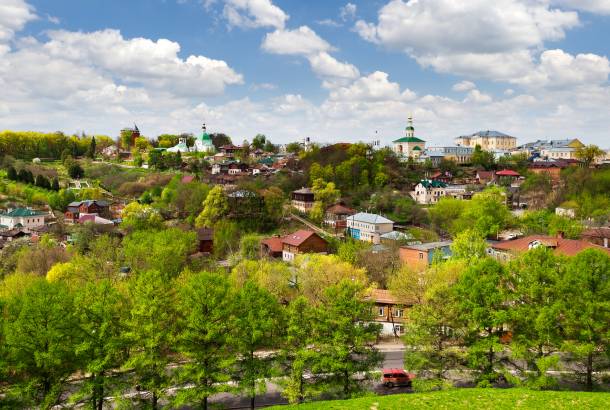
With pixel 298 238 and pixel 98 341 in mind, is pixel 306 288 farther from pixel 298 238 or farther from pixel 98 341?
pixel 298 238

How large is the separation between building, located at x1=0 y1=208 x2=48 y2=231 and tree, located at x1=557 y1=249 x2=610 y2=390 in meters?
65.3

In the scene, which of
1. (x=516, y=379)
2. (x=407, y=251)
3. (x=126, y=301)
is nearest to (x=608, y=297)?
(x=516, y=379)

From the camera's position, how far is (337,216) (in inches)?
2653

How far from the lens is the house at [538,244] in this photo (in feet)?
132

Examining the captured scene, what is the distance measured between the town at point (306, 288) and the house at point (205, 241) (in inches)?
8.7

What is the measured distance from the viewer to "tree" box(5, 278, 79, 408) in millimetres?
19125

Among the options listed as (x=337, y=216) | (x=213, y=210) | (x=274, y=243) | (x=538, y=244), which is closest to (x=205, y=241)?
(x=213, y=210)

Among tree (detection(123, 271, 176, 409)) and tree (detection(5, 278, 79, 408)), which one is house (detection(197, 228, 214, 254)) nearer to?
tree (detection(123, 271, 176, 409))

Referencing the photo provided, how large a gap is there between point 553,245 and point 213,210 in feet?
115

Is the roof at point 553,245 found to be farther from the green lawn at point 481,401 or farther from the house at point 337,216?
the house at point 337,216

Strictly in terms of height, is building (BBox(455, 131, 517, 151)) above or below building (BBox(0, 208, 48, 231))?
above

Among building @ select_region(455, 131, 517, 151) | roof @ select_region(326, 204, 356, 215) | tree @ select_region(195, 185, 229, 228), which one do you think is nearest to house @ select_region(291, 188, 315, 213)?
roof @ select_region(326, 204, 356, 215)

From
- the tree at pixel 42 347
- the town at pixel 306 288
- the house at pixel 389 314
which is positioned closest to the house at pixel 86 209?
the town at pixel 306 288

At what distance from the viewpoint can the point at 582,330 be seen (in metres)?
20.5
